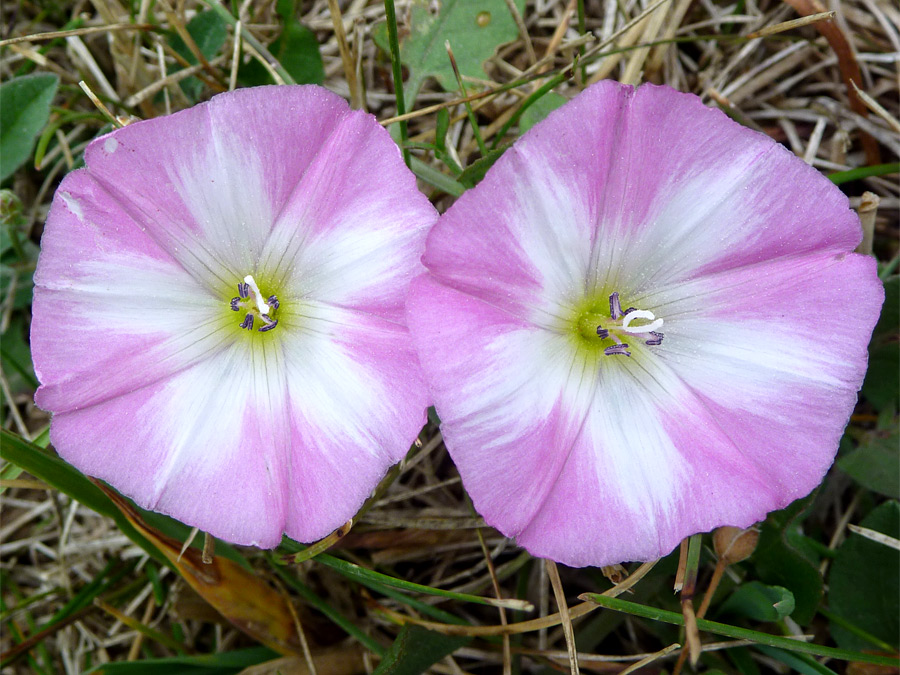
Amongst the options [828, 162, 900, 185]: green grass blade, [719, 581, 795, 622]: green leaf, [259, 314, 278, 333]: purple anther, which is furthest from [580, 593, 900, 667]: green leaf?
[828, 162, 900, 185]: green grass blade

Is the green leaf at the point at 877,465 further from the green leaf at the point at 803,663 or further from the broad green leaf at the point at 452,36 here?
the broad green leaf at the point at 452,36

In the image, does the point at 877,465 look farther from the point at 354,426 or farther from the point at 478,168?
the point at 354,426

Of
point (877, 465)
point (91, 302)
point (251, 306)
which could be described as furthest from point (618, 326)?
point (91, 302)

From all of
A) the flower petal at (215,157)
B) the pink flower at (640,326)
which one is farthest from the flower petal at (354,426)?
the flower petal at (215,157)

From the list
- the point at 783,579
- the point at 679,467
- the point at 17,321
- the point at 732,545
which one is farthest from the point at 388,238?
the point at 17,321

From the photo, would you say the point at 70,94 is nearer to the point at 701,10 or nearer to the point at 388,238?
the point at 388,238
